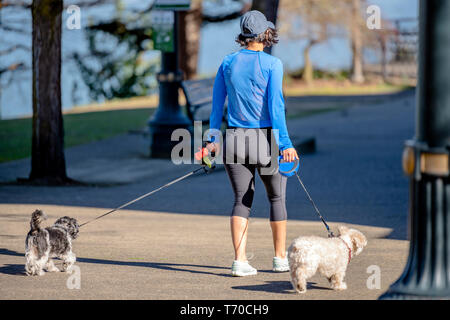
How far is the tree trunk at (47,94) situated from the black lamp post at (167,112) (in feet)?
8.89

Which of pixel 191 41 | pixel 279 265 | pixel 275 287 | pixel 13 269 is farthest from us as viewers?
pixel 191 41

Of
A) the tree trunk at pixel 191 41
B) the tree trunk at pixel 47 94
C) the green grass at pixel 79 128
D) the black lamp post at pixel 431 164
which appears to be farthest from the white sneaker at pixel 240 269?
the tree trunk at pixel 191 41

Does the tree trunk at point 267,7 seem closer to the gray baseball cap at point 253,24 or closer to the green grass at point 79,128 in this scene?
the green grass at point 79,128

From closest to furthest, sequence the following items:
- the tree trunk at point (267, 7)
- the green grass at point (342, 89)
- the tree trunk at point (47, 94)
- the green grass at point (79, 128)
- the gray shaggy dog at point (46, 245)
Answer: the gray shaggy dog at point (46, 245) → the tree trunk at point (47, 94) → the tree trunk at point (267, 7) → the green grass at point (79, 128) → the green grass at point (342, 89)

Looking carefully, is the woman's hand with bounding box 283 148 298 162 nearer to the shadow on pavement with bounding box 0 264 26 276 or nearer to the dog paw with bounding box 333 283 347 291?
the dog paw with bounding box 333 283 347 291

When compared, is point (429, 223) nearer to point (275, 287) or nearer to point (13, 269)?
point (275, 287)

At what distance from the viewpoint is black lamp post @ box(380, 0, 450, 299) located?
512 centimetres

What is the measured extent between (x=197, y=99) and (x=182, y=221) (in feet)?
19.8

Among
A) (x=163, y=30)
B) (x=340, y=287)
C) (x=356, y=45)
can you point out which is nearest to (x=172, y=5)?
(x=163, y=30)

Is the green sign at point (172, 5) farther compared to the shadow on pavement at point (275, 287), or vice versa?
the green sign at point (172, 5)

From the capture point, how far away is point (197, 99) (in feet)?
50.0

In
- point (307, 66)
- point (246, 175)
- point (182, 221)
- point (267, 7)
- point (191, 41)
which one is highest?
point (191, 41)

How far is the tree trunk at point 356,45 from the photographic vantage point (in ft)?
110
